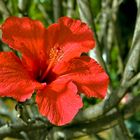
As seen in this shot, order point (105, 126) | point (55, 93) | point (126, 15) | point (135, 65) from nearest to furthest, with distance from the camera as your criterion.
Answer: point (55, 93)
point (135, 65)
point (105, 126)
point (126, 15)

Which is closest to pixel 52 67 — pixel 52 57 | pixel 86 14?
pixel 52 57

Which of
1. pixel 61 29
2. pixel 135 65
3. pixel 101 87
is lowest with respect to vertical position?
pixel 135 65

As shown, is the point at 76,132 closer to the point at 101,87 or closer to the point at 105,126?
the point at 105,126

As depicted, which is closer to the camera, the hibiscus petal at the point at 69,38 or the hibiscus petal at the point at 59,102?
the hibiscus petal at the point at 59,102

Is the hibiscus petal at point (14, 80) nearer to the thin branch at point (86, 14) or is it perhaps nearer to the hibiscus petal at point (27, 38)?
the hibiscus petal at point (27, 38)

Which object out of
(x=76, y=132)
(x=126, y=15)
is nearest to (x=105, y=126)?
(x=76, y=132)

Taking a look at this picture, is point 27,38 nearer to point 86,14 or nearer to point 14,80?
point 14,80

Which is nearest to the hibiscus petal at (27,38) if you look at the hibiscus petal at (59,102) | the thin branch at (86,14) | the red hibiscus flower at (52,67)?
the red hibiscus flower at (52,67)
